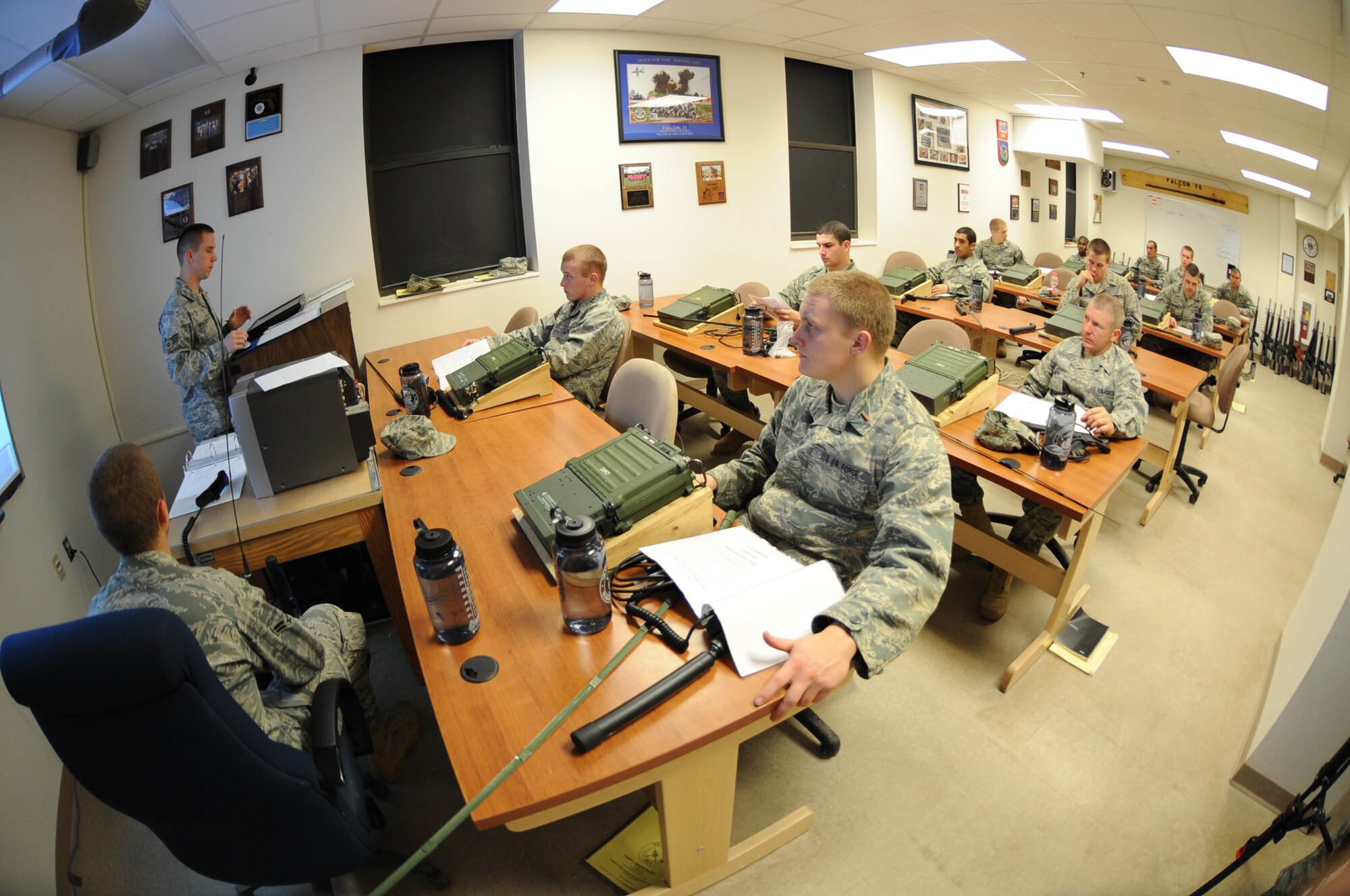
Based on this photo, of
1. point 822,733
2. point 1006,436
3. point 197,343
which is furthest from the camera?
point 197,343

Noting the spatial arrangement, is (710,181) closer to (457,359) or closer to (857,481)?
(457,359)

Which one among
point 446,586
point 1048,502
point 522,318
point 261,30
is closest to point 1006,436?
point 1048,502

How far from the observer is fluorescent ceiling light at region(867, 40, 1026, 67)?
5180 mm

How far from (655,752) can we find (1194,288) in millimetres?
6998

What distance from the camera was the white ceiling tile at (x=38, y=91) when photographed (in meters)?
2.52

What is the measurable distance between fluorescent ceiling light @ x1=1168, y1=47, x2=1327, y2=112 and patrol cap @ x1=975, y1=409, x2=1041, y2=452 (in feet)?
10.8

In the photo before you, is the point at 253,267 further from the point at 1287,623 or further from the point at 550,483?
the point at 1287,623

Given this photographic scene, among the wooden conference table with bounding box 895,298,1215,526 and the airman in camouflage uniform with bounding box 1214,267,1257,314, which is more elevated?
the airman in camouflage uniform with bounding box 1214,267,1257,314

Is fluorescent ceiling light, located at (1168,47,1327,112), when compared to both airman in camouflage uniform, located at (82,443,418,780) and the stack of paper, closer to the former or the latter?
the stack of paper

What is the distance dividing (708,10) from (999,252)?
452cm

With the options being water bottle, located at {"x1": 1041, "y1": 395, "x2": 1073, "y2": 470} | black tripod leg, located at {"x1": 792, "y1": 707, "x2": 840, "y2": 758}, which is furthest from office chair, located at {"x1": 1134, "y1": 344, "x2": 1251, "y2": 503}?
black tripod leg, located at {"x1": 792, "y1": 707, "x2": 840, "y2": 758}

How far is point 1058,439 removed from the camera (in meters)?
2.29

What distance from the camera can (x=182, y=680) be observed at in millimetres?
984

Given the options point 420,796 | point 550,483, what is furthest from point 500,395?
point 420,796
